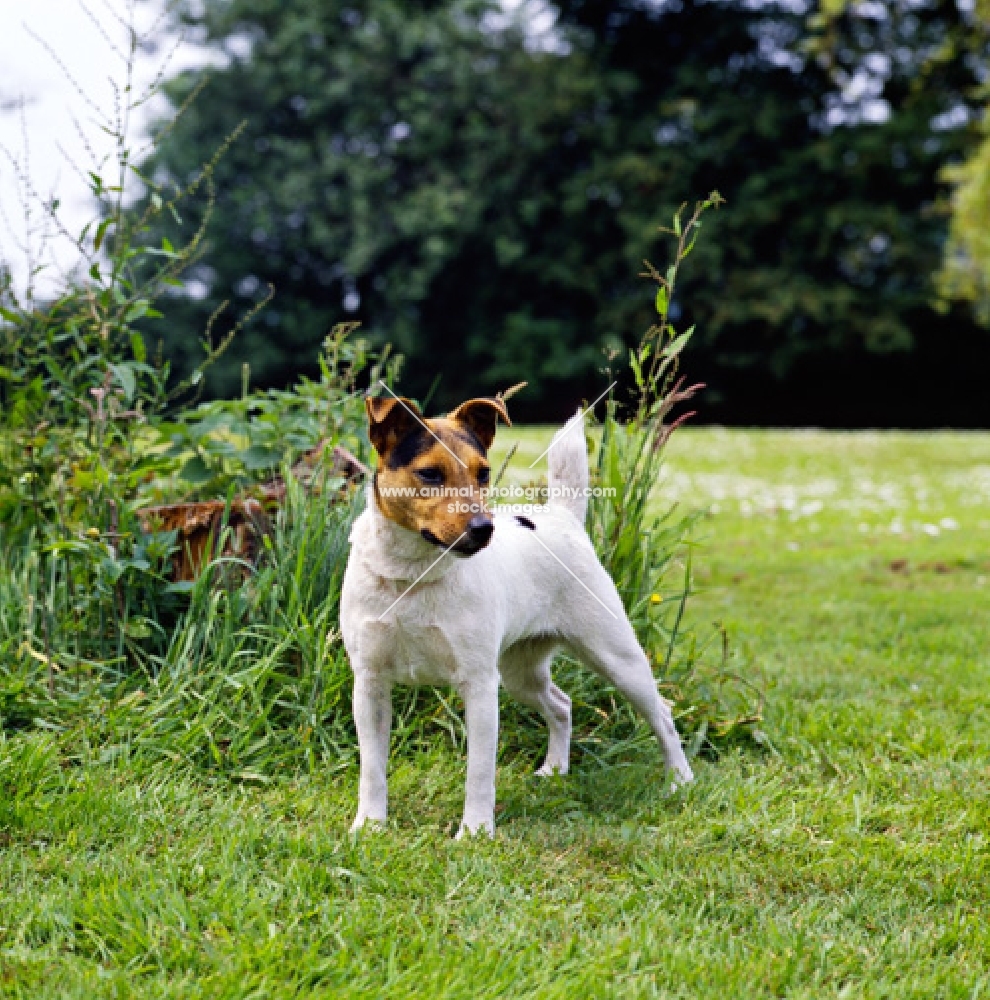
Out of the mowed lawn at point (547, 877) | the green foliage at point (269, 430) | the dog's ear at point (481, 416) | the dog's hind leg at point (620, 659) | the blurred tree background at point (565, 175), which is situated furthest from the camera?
the blurred tree background at point (565, 175)

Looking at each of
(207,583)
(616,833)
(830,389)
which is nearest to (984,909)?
(616,833)

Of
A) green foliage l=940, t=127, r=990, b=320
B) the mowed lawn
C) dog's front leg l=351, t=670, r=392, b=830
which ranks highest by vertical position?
green foliage l=940, t=127, r=990, b=320

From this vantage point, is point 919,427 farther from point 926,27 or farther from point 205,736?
point 205,736

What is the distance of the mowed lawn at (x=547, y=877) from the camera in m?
2.46

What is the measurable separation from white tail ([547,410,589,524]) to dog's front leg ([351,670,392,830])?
37.1 inches

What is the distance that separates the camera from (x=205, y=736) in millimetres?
3648

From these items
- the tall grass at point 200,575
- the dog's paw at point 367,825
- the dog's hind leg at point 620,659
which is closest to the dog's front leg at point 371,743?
the dog's paw at point 367,825

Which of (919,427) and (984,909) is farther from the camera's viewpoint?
(919,427)

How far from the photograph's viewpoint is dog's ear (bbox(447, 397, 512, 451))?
3.07m

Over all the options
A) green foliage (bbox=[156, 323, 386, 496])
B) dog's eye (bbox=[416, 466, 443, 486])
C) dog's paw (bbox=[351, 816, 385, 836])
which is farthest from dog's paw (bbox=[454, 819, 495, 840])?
green foliage (bbox=[156, 323, 386, 496])

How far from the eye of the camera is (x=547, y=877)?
299 centimetres

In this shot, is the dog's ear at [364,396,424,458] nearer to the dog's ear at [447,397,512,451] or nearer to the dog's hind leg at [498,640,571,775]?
the dog's ear at [447,397,512,451]

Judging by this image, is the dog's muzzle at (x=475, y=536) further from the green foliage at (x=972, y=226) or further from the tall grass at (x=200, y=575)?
the green foliage at (x=972, y=226)

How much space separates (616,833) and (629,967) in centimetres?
78
